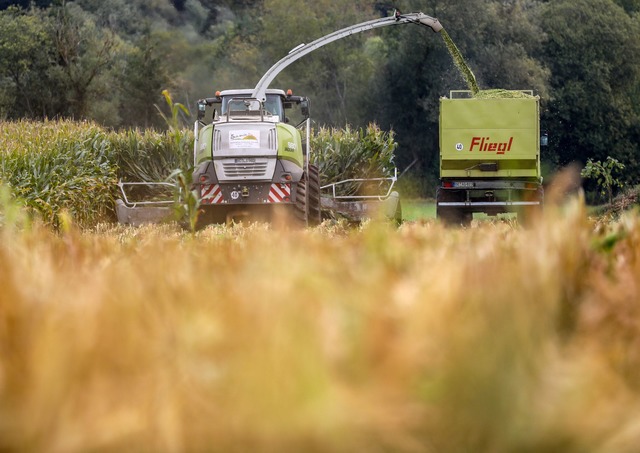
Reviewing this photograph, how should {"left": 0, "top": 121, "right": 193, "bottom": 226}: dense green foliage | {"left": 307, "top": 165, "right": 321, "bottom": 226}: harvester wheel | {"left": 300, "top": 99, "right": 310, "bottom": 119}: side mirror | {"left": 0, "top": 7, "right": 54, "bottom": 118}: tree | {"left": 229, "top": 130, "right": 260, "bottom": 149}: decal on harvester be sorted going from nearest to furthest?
{"left": 229, "top": 130, "right": 260, "bottom": 149}: decal on harvester
{"left": 0, "top": 121, "right": 193, "bottom": 226}: dense green foliage
{"left": 307, "top": 165, "right": 321, "bottom": 226}: harvester wheel
{"left": 300, "top": 99, "right": 310, "bottom": 119}: side mirror
{"left": 0, "top": 7, "right": 54, "bottom": 118}: tree

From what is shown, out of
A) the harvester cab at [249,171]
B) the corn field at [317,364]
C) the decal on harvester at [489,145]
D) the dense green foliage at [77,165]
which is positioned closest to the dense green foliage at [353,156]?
the dense green foliage at [77,165]

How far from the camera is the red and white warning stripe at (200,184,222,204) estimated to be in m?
18.4

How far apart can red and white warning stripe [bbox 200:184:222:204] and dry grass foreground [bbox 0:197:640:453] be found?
662 inches

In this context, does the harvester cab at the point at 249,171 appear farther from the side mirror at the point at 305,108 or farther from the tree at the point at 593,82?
the tree at the point at 593,82

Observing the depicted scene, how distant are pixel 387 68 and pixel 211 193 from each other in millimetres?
45571

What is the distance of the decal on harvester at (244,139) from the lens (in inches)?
732

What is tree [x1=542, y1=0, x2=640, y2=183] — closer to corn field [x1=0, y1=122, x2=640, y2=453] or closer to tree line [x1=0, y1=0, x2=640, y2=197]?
tree line [x1=0, y1=0, x2=640, y2=197]

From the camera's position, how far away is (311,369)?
1.23 meters

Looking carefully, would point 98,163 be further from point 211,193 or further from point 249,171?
point 249,171

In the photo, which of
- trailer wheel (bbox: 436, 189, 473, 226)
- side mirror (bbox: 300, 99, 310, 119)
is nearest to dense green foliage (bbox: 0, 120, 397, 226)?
side mirror (bbox: 300, 99, 310, 119)

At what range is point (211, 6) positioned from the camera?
3420 inches

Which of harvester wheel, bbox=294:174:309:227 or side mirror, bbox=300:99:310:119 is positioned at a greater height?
side mirror, bbox=300:99:310:119

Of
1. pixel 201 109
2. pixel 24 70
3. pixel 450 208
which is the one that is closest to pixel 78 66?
pixel 24 70

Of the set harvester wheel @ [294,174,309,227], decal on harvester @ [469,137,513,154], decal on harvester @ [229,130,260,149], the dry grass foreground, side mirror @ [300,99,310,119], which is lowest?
the dry grass foreground
